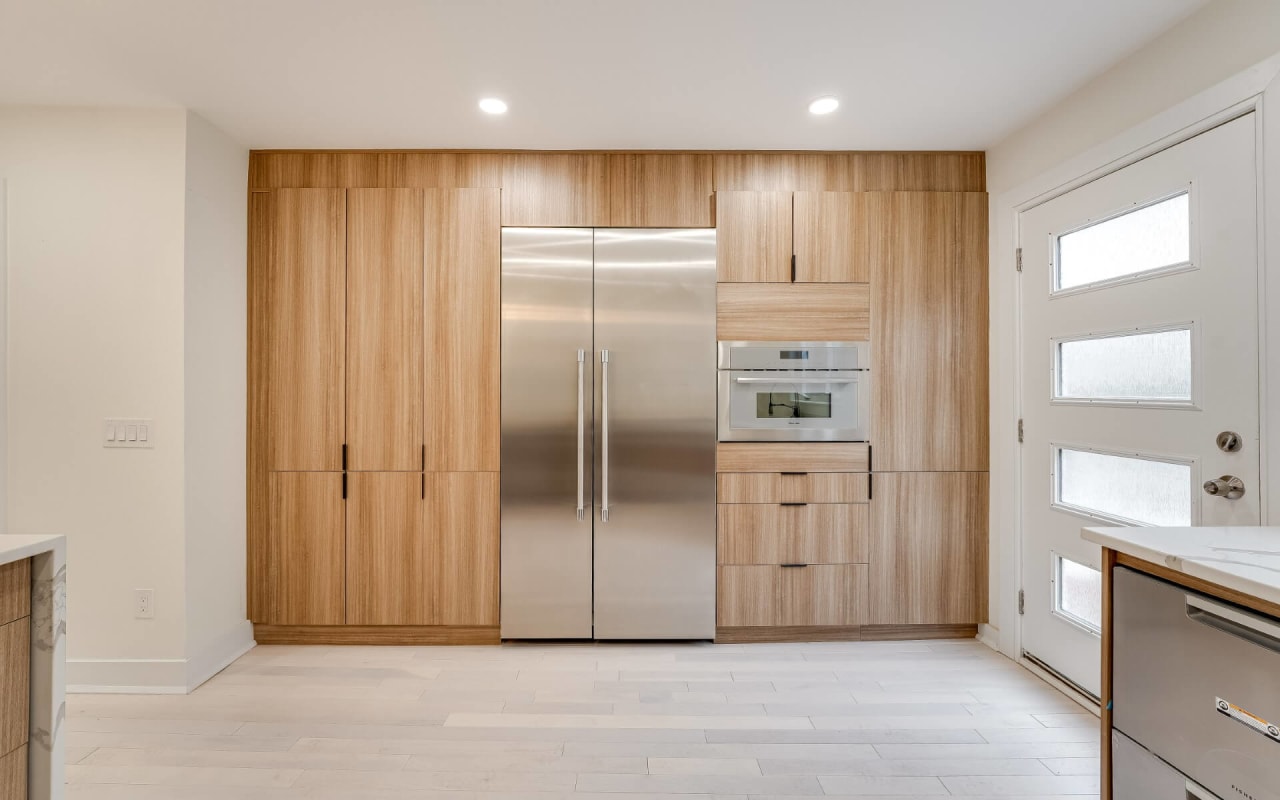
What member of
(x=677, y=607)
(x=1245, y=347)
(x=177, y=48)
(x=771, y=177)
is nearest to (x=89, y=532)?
(x=177, y=48)

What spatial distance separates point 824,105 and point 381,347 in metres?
2.44

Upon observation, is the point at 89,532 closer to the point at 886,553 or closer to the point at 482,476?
the point at 482,476

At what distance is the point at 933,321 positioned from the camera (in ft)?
10.7

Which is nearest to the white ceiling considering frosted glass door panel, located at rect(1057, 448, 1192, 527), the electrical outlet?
frosted glass door panel, located at rect(1057, 448, 1192, 527)

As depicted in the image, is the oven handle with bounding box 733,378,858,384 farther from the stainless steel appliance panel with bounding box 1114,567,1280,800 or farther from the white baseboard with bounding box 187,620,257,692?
the white baseboard with bounding box 187,620,257,692

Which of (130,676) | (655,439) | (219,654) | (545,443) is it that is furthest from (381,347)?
(130,676)

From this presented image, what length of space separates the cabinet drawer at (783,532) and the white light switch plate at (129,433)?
2.68m

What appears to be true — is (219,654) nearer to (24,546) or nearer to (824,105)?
(24,546)

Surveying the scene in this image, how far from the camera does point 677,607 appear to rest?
3238mm

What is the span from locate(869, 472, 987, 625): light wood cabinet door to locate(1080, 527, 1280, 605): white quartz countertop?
63.7 inches

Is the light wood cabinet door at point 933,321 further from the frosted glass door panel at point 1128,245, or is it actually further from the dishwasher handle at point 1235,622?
the dishwasher handle at point 1235,622

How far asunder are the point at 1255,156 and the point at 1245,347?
571 millimetres

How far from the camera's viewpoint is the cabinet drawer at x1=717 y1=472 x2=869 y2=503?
3.26 m

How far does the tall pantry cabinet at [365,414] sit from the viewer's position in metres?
3.23
